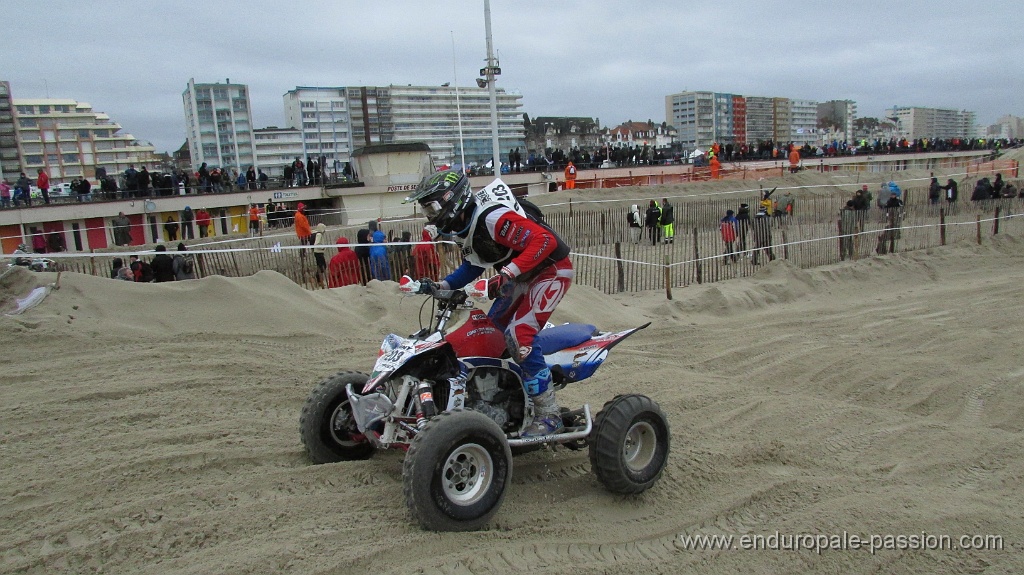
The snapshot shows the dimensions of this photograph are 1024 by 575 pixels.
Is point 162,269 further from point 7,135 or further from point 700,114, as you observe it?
point 700,114

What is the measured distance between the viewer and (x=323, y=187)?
2695cm

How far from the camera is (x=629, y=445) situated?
499cm

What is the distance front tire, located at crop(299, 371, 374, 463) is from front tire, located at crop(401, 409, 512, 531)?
3.31 ft

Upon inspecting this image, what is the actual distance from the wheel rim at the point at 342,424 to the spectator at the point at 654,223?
50.3 ft

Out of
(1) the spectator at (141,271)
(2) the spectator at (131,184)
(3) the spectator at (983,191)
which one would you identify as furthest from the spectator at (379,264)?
(3) the spectator at (983,191)

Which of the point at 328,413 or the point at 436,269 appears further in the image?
the point at 436,269

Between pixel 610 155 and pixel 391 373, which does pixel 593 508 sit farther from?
pixel 610 155

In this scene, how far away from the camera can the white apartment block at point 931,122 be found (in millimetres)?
132500

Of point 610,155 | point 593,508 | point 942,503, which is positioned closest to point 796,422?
point 942,503

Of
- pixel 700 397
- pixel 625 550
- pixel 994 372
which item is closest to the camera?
pixel 625 550

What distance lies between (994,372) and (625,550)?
6478 mm

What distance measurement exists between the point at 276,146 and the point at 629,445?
232 feet

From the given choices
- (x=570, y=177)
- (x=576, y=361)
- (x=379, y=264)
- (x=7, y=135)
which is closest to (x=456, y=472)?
(x=576, y=361)

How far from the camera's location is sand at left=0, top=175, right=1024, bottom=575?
3.84 metres
